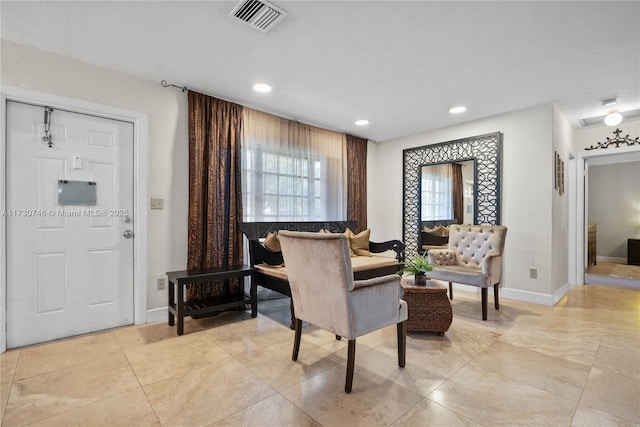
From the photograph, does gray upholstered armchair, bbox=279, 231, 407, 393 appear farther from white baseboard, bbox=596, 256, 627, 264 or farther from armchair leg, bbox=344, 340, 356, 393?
white baseboard, bbox=596, 256, 627, 264

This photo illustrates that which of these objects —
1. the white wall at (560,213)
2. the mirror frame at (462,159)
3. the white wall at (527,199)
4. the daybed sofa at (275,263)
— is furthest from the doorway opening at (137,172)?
the white wall at (560,213)

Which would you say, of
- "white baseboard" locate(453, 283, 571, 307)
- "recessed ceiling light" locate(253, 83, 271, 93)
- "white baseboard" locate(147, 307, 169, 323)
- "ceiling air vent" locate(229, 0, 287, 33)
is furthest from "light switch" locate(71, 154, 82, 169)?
"white baseboard" locate(453, 283, 571, 307)

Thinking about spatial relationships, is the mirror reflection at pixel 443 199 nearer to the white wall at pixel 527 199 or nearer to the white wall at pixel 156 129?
the white wall at pixel 527 199

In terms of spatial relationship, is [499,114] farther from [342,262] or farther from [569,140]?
[342,262]

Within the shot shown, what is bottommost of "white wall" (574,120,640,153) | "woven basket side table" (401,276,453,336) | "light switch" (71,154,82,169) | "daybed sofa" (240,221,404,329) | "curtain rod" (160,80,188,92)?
"woven basket side table" (401,276,453,336)

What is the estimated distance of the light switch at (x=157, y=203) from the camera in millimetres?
3006

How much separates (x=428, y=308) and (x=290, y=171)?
2.43 meters

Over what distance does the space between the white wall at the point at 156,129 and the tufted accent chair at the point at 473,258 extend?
2.88 meters

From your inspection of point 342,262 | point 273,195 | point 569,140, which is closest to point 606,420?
point 342,262

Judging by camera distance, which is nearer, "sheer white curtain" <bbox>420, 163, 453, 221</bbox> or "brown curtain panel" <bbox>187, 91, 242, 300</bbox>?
"brown curtain panel" <bbox>187, 91, 242, 300</bbox>

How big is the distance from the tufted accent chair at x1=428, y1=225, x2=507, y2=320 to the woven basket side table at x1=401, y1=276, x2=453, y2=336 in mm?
738

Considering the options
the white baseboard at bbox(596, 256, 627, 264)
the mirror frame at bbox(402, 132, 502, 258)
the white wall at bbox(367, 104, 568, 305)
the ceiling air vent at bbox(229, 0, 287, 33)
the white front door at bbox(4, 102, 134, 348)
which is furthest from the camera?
the white baseboard at bbox(596, 256, 627, 264)

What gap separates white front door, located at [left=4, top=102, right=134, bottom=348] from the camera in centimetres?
243

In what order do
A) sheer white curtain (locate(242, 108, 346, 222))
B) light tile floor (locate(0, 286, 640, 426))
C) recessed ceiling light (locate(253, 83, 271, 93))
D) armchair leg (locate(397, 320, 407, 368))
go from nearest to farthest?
light tile floor (locate(0, 286, 640, 426))
armchair leg (locate(397, 320, 407, 368))
recessed ceiling light (locate(253, 83, 271, 93))
sheer white curtain (locate(242, 108, 346, 222))
